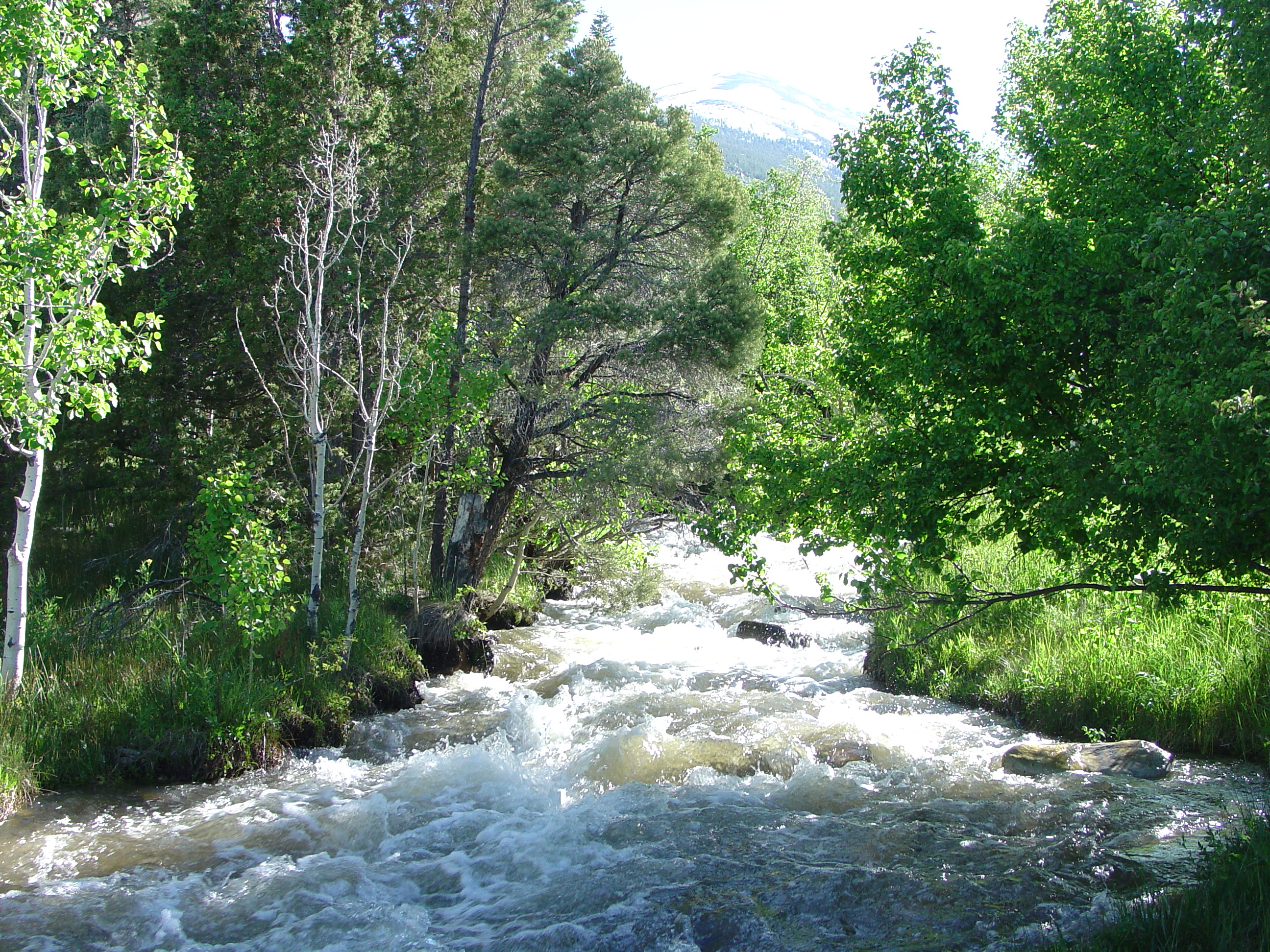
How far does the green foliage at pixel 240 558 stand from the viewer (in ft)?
31.2

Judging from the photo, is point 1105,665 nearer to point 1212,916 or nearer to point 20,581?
point 1212,916

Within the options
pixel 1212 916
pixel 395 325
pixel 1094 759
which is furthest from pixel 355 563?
pixel 1212 916

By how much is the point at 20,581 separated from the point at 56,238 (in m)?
3.01

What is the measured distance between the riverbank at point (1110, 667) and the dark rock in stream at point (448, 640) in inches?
211

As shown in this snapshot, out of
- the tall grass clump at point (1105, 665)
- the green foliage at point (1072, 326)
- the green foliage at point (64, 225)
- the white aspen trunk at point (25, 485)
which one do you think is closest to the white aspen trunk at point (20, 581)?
the white aspen trunk at point (25, 485)

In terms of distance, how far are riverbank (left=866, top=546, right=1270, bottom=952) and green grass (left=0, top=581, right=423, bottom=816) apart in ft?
19.9

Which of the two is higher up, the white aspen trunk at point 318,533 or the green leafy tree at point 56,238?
the green leafy tree at point 56,238

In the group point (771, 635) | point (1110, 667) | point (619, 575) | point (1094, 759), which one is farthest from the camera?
point (619, 575)

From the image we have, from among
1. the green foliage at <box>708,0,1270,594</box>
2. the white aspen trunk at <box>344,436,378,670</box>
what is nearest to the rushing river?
the white aspen trunk at <box>344,436,378,670</box>

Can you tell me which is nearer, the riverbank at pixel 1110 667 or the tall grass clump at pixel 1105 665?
the riverbank at pixel 1110 667

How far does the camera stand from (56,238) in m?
8.11

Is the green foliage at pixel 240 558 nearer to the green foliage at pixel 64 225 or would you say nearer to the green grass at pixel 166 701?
the green grass at pixel 166 701

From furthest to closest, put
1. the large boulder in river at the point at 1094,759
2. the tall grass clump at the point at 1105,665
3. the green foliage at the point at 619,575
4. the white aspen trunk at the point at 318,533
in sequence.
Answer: the green foliage at the point at 619,575 < the white aspen trunk at the point at 318,533 < the tall grass clump at the point at 1105,665 < the large boulder in river at the point at 1094,759

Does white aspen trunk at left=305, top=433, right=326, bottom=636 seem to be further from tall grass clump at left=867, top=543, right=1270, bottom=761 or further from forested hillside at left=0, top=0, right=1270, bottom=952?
tall grass clump at left=867, top=543, right=1270, bottom=761
